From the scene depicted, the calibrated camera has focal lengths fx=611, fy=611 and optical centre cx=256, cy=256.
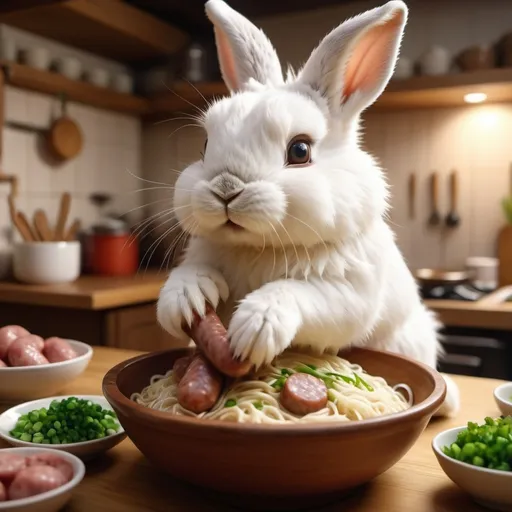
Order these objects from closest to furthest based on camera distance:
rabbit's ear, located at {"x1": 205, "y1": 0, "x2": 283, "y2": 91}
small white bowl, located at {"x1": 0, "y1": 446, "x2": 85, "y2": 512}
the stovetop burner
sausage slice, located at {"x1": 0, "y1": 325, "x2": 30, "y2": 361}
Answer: small white bowl, located at {"x1": 0, "y1": 446, "x2": 85, "y2": 512}
rabbit's ear, located at {"x1": 205, "y1": 0, "x2": 283, "y2": 91}
sausage slice, located at {"x1": 0, "y1": 325, "x2": 30, "y2": 361}
the stovetop burner

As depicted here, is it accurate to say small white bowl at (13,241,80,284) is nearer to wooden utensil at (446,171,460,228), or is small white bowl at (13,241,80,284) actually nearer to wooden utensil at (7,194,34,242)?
wooden utensil at (7,194,34,242)

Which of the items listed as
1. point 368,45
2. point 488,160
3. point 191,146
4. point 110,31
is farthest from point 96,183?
point 368,45

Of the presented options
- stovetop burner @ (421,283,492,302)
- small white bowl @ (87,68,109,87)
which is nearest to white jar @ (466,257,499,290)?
stovetop burner @ (421,283,492,302)

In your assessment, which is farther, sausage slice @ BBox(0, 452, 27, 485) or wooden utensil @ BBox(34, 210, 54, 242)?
wooden utensil @ BBox(34, 210, 54, 242)

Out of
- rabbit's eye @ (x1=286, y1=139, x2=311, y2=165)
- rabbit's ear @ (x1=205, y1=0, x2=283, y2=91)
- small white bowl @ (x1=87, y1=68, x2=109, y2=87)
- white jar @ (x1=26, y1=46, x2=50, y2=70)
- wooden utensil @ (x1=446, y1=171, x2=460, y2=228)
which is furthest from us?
small white bowl @ (x1=87, y1=68, x2=109, y2=87)

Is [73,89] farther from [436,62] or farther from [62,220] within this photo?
[436,62]

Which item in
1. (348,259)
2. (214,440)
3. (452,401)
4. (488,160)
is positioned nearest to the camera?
(214,440)

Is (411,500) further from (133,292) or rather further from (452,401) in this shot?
(133,292)
